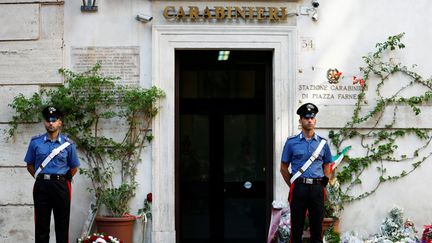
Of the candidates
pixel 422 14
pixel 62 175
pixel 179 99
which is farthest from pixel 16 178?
pixel 422 14

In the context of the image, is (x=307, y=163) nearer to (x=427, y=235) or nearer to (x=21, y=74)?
(x=427, y=235)

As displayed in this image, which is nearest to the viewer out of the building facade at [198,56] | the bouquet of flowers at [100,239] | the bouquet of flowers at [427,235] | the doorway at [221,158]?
the bouquet of flowers at [100,239]

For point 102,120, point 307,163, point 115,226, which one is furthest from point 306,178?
point 102,120

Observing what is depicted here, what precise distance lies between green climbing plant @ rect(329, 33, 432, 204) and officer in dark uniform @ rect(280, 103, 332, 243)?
183 centimetres

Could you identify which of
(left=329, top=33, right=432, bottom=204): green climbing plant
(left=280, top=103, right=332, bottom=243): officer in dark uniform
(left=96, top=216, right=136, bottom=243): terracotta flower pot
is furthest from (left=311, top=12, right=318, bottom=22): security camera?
(left=96, top=216, right=136, bottom=243): terracotta flower pot

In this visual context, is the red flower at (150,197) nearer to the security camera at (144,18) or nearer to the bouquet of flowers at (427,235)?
the security camera at (144,18)

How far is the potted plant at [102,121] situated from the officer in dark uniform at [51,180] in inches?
57.0

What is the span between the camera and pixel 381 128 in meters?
9.84

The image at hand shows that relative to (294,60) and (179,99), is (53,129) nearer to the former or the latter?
(179,99)

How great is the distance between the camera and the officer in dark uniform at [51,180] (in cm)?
786

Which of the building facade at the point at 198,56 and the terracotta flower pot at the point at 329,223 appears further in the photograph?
the building facade at the point at 198,56

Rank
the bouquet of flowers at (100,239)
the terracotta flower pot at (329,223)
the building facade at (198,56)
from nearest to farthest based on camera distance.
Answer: the bouquet of flowers at (100,239) < the terracotta flower pot at (329,223) < the building facade at (198,56)

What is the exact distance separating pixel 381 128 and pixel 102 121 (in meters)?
4.08

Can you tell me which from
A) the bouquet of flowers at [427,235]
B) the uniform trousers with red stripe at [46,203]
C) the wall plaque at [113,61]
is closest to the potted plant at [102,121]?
the wall plaque at [113,61]
